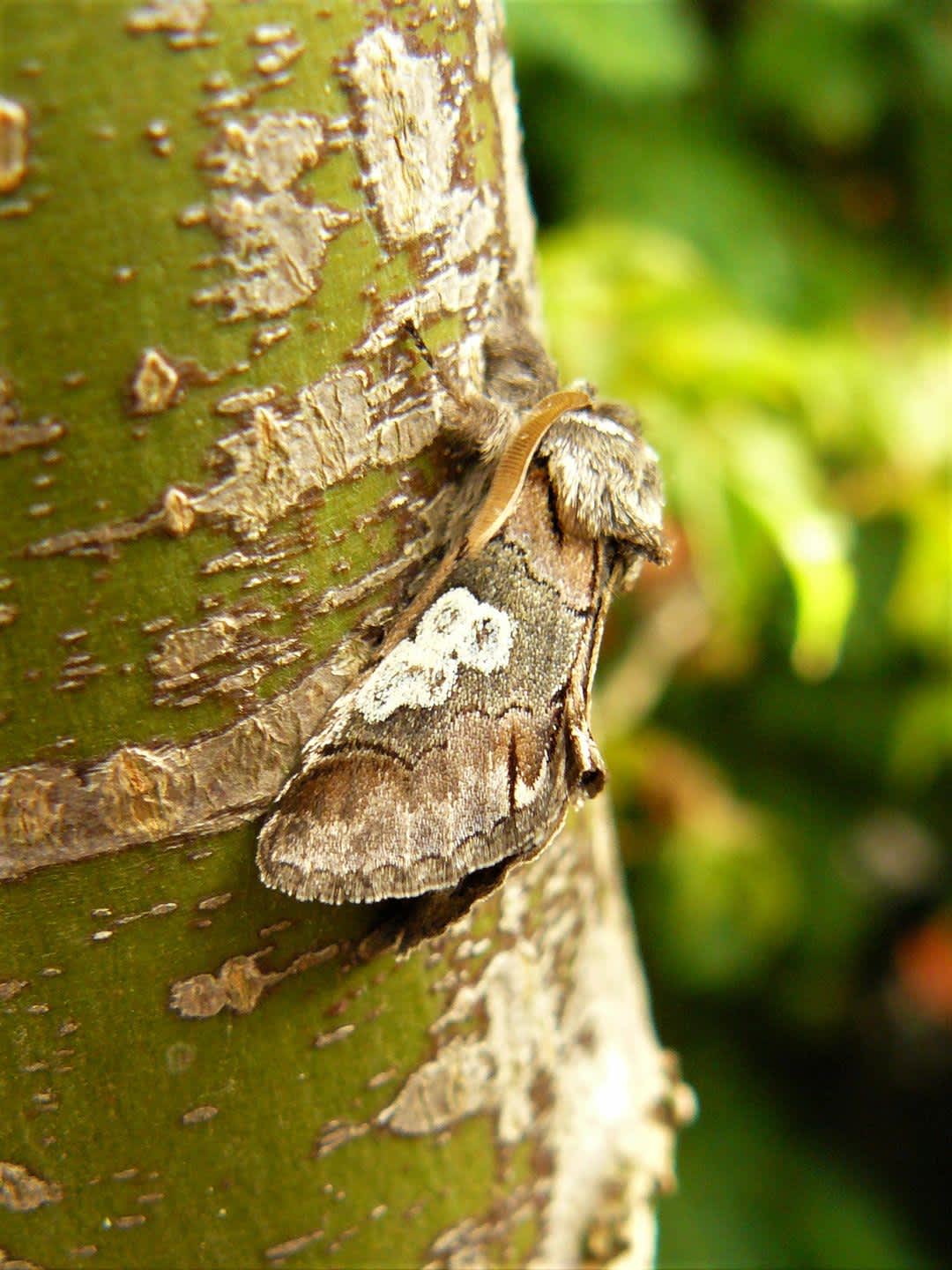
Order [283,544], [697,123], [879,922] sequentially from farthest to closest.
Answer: [879,922] → [697,123] → [283,544]

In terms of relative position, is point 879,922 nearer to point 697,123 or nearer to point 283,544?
point 697,123

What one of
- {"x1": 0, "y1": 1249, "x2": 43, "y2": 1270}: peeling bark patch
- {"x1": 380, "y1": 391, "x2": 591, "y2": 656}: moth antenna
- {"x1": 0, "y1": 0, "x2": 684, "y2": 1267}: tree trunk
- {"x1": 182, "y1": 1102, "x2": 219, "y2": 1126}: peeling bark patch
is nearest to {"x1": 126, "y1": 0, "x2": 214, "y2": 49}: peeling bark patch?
{"x1": 0, "y1": 0, "x2": 684, "y2": 1267}: tree trunk

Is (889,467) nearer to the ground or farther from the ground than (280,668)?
nearer to the ground

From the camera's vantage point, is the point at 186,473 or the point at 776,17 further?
the point at 776,17

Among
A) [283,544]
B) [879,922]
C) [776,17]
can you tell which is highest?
[776,17]

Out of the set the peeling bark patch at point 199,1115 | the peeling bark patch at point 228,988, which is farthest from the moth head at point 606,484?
the peeling bark patch at point 199,1115

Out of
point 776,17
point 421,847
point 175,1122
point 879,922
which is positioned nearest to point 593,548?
point 421,847

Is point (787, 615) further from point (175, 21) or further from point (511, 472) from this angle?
point (175, 21)
